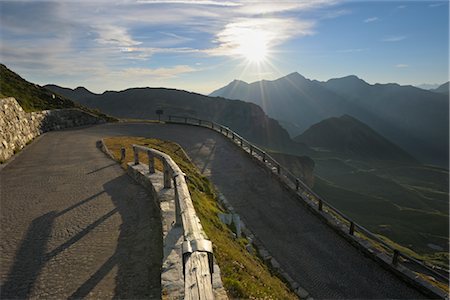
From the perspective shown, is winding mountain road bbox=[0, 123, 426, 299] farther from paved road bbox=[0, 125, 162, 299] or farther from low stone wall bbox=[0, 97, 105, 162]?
low stone wall bbox=[0, 97, 105, 162]

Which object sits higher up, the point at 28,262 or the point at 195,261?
the point at 195,261

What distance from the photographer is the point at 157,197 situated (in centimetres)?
795

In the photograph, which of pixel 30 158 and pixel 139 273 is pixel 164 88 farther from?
pixel 139 273

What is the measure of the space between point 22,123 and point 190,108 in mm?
103444

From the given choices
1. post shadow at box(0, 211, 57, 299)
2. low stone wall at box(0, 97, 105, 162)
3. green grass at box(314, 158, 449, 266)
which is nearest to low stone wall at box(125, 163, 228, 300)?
post shadow at box(0, 211, 57, 299)

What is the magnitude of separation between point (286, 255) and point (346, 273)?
2.39 meters

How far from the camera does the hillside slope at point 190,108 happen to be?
364 ft

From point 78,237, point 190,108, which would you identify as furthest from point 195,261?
point 190,108

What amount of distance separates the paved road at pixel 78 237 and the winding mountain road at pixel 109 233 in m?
0.02

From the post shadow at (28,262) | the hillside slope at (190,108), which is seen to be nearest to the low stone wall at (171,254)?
the post shadow at (28,262)

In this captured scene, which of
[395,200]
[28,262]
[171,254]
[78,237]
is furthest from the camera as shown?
[395,200]

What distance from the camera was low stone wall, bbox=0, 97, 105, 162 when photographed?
15859 millimetres

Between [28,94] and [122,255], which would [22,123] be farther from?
[122,255]

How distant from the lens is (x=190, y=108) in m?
123
